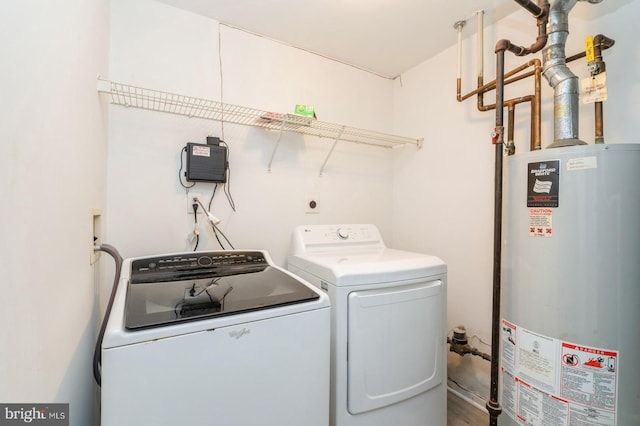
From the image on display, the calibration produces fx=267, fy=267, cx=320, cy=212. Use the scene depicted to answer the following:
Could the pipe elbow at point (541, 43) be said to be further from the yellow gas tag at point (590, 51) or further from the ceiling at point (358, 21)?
the ceiling at point (358, 21)

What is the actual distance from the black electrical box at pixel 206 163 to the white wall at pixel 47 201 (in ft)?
1.60

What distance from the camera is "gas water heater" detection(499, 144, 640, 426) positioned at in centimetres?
90

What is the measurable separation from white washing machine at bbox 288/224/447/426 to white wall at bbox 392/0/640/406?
20.7 inches

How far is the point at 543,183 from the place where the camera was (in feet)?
3.34

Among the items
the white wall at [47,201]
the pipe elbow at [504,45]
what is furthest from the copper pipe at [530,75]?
the white wall at [47,201]

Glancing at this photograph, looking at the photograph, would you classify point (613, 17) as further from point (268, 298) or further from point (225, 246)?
point (225, 246)

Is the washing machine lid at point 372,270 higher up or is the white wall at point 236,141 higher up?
the white wall at point 236,141

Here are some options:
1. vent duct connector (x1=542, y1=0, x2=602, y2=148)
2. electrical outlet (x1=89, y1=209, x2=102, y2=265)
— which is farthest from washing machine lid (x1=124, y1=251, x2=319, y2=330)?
vent duct connector (x1=542, y1=0, x2=602, y2=148)

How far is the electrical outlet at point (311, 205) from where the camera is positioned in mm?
2027

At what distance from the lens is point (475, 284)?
1.79 m

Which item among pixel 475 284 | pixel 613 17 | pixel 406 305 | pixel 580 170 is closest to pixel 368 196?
pixel 475 284

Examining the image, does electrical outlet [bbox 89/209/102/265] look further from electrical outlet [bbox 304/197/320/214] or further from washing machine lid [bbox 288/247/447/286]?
electrical outlet [bbox 304/197/320/214]

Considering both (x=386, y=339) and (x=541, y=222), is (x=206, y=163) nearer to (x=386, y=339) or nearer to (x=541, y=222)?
(x=386, y=339)

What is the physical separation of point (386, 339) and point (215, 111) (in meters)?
1.60
